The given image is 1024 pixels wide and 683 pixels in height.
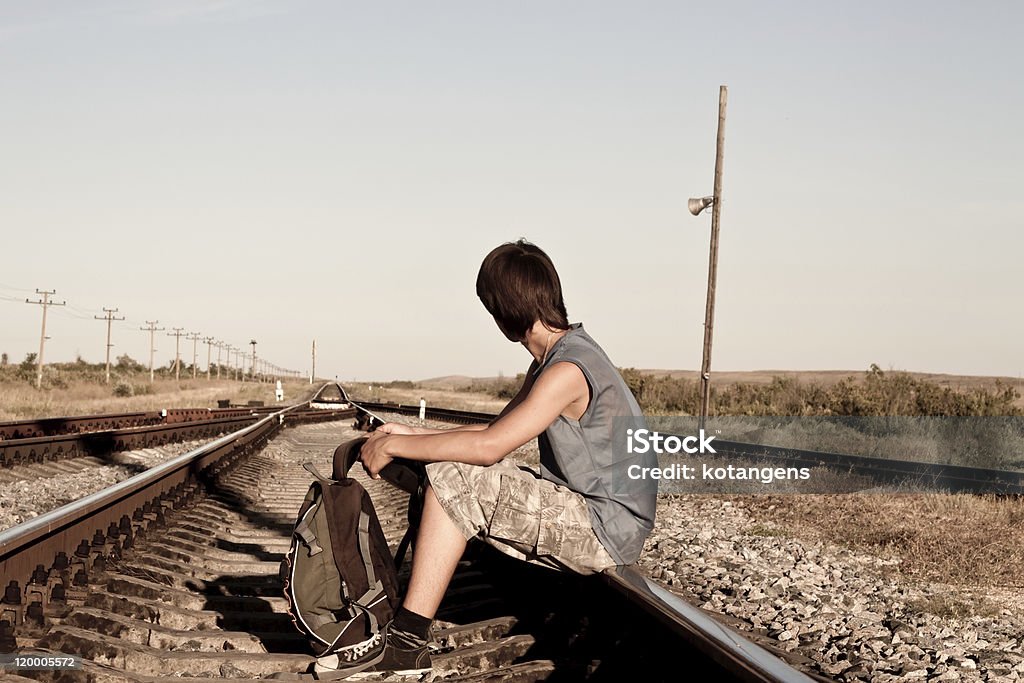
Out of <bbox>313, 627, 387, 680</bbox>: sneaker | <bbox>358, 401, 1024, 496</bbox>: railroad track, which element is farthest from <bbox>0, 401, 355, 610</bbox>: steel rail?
<bbox>358, 401, 1024, 496</bbox>: railroad track

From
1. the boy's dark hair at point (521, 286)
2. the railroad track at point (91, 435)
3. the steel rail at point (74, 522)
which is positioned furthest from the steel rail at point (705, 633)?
the railroad track at point (91, 435)

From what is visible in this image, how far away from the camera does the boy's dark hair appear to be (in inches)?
145

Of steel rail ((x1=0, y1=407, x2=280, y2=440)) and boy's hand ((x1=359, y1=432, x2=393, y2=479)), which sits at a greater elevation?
boy's hand ((x1=359, y1=432, x2=393, y2=479))

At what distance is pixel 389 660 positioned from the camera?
3549mm

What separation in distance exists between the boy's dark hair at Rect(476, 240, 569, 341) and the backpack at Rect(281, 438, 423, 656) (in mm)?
680

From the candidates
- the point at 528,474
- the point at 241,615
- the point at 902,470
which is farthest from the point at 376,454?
the point at 902,470

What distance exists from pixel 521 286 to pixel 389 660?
50.7 inches

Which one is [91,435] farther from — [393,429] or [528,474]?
[528,474]

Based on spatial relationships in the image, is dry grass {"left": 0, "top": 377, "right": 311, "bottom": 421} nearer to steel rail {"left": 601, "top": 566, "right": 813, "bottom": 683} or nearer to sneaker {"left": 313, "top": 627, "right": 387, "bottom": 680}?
sneaker {"left": 313, "top": 627, "right": 387, "bottom": 680}

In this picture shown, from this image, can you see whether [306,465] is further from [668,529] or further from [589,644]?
[668,529]

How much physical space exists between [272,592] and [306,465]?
1.87 m

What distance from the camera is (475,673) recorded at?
143 inches

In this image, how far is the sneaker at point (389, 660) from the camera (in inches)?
139

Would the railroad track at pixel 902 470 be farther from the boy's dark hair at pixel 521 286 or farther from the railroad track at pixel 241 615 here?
the boy's dark hair at pixel 521 286
